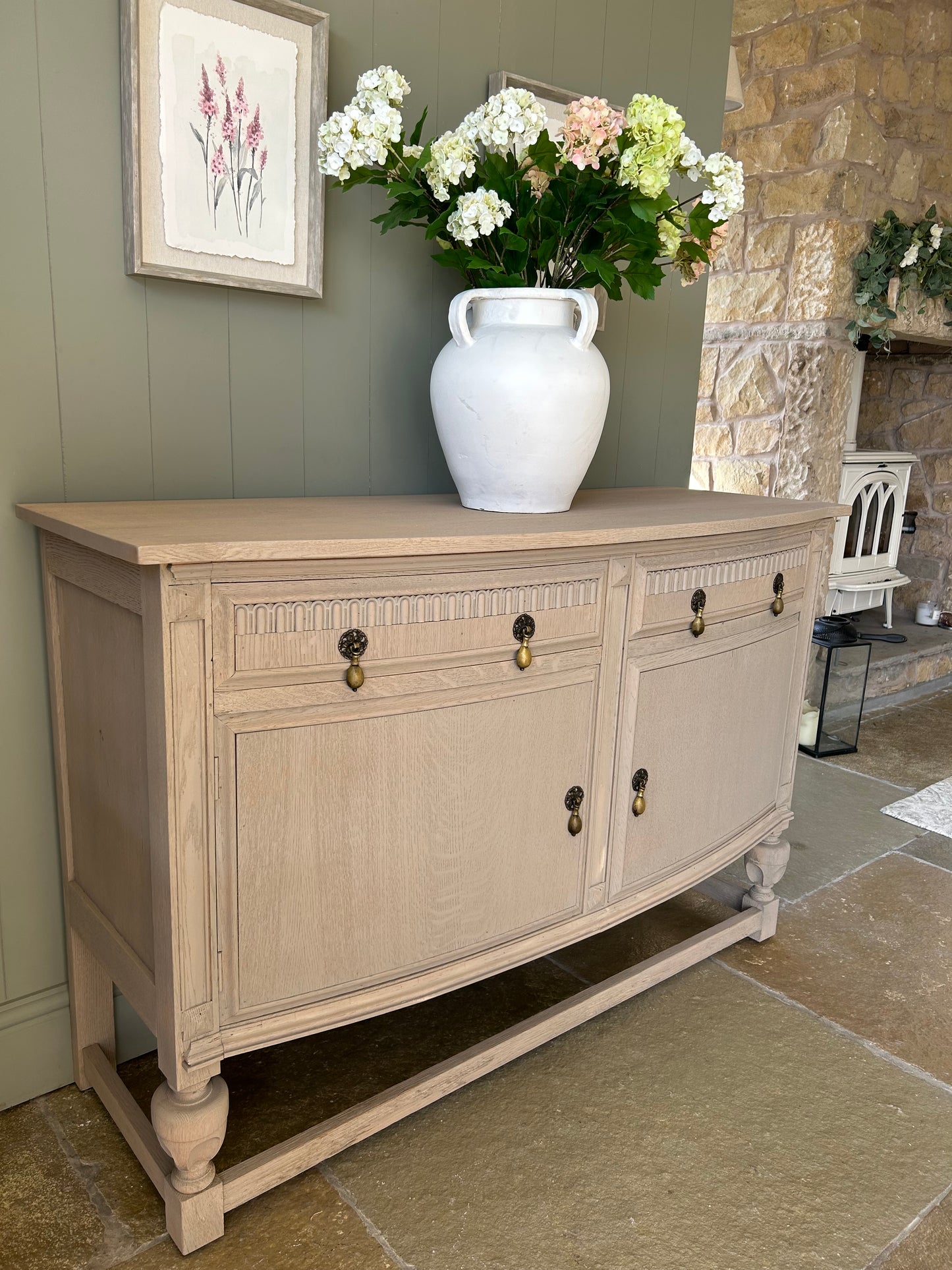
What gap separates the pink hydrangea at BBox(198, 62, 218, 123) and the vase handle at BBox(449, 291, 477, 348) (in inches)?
17.3

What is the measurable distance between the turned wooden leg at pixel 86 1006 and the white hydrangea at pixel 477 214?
3.95ft

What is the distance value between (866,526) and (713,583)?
275 cm

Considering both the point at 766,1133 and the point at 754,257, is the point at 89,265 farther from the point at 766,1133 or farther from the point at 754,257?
the point at 754,257

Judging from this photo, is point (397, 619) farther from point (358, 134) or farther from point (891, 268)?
point (891, 268)

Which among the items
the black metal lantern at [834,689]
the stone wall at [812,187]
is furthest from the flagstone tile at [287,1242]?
the stone wall at [812,187]

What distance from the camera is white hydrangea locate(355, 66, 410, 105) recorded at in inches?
52.4

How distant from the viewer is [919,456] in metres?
4.50

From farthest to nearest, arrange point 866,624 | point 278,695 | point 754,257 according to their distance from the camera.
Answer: point 866,624 < point 754,257 < point 278,695

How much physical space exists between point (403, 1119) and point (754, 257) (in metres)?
3.42

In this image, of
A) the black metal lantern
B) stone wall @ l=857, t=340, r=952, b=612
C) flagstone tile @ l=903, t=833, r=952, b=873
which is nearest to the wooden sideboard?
flagstone tile @ l=903, t=833, r=952, b=873

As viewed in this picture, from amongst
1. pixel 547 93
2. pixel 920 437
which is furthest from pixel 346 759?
pixel 920 437

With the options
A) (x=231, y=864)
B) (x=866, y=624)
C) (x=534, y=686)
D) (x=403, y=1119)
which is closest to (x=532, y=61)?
(x=534, y=686)

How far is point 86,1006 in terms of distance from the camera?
1.50m

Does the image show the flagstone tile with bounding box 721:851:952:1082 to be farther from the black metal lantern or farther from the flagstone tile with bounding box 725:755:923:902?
the black metal lantern
